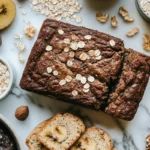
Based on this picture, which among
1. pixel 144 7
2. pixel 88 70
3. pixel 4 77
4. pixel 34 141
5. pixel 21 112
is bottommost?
pixel 34 141

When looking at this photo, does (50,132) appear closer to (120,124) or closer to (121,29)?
(120,124)

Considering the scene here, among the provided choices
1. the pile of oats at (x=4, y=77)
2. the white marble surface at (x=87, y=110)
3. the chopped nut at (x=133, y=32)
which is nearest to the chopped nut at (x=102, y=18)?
the white marble surface at (x=87, y=110)

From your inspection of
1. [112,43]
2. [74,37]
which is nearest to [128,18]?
[112,43]

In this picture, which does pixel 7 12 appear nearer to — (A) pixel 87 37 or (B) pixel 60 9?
(B) pixel 60 9

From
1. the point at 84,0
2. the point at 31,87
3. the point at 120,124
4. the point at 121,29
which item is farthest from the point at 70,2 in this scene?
the point at 120,124

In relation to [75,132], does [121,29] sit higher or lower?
higher

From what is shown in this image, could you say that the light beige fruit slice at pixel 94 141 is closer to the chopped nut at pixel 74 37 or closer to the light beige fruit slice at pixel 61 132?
the light beige fruit slice at pixel 61 132
